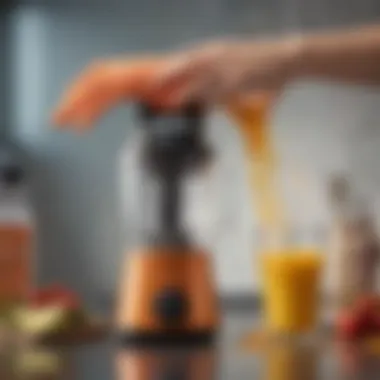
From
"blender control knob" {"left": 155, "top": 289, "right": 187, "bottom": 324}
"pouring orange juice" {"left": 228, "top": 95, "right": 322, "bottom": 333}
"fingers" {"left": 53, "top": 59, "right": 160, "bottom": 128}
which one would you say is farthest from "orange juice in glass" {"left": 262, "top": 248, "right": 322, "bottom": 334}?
"fingers" {"left": 53, "top": 59, "right": 160, "bottom": 128}

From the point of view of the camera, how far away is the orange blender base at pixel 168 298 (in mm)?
1154

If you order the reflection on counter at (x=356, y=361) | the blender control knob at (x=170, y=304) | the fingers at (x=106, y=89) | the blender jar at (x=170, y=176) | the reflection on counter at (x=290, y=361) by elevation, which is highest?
the fingers at (x=106, y=89)

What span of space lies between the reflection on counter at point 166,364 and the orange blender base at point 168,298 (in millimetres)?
38

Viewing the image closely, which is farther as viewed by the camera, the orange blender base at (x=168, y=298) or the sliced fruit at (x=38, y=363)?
the orange blender base at (x=168, y=298)

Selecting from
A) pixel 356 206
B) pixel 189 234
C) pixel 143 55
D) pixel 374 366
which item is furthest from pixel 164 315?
pixel 143 55

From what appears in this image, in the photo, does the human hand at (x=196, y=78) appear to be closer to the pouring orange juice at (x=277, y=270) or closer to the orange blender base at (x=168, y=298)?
the pouring orange juice at (x=277, y=270)

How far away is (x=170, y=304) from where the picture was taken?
1151 mm

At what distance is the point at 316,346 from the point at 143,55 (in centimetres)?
71

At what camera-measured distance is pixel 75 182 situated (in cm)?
175

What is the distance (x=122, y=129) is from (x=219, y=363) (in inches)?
30.9

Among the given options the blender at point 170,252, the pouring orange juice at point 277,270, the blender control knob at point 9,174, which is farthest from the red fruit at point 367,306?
the blender control knob at point 9,174

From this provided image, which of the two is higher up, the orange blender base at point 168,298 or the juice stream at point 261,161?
the juice stream at point 261,161

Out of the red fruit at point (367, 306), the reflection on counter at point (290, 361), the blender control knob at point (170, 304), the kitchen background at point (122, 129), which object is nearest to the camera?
the reflection on counter at point (290, 361)

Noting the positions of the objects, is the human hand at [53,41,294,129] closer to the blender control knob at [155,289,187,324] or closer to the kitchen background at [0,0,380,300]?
the blender control knob at [155,289,187,324]
